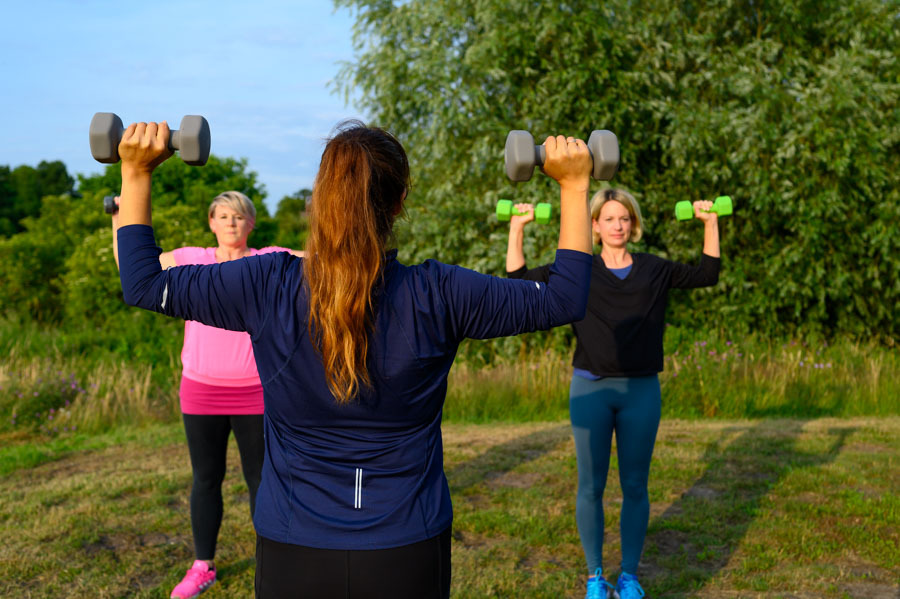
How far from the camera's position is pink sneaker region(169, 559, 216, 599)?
4109 millimetres

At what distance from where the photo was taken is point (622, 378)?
13.0 feet

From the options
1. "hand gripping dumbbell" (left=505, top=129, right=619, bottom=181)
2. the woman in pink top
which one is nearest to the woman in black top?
the woman in pink top

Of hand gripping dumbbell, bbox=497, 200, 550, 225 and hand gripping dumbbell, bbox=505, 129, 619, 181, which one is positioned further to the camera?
hand gripping dumbbell, bbox=497, 200, 550, 225

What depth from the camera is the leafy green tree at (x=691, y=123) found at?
484 inches

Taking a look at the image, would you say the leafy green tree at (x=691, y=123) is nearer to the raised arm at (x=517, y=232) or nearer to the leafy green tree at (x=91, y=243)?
the leafy green tree at (x=91, y=243)

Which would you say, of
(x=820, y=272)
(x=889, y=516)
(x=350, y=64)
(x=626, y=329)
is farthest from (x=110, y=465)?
(x=820, y=272)

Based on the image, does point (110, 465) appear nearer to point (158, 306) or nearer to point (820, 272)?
point (158, 306)

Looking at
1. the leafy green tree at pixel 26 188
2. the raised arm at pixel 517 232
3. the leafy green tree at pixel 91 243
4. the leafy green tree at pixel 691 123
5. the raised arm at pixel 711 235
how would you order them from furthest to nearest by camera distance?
the leafy green tree at pixel 26 188 < the leafy green tree at pixel 91 243 < the leafy green tree at pixel 691 123 < the raised arm at pixel 711 235 < the raised arm at pixel 517 232

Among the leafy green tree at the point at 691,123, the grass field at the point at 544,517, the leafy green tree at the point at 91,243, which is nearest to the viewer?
the grass field at the point at 544,517

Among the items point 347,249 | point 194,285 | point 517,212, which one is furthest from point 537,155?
point 517,212

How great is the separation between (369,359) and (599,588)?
108 inches

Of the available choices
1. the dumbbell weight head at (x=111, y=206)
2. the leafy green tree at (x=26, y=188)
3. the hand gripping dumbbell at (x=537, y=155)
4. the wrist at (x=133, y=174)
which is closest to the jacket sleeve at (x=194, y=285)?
the wrist at (x=133, y=174)

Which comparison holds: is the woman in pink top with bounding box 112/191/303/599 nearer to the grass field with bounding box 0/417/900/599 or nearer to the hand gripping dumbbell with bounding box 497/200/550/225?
the grass field with bounding box 0/417/900/599

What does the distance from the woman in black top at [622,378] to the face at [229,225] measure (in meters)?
1.51
